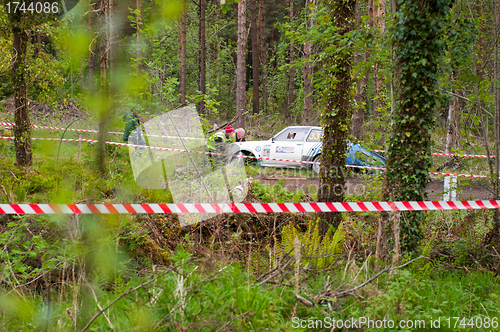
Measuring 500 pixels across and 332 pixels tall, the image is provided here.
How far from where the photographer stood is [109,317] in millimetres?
2734

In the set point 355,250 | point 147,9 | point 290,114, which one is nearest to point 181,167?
point 355,250

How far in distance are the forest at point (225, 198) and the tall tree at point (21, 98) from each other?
37mm

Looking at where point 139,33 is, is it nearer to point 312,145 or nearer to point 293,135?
point 312,145

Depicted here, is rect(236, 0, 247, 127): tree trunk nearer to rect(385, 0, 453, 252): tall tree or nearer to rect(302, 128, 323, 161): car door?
rect(302, 128, 323, 161): car door

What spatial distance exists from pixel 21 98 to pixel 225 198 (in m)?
5.13

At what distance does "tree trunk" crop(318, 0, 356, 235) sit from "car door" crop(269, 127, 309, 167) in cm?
517

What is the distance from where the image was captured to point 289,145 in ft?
37.6

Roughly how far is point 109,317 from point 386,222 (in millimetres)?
3279

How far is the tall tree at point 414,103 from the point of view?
419cm

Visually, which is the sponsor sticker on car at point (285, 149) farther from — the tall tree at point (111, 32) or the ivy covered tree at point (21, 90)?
the tall tree at point (111, 32)

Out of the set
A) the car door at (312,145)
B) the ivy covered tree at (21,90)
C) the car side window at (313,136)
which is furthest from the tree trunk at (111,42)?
the car side window at (313,136)

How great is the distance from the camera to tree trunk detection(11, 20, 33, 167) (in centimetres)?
756

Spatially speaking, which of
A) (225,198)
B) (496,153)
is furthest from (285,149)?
(496,153)

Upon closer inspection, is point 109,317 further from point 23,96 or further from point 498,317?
point 23,96
